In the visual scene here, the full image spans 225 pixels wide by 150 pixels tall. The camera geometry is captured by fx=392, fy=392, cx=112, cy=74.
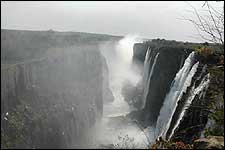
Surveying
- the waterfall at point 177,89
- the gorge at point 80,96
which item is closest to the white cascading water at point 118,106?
the gorge at point 80,96

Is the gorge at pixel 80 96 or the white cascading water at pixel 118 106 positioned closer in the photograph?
the gorge at pixel 80 96

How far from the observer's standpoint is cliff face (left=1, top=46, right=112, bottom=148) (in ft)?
85.1

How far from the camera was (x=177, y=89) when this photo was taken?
21.6m

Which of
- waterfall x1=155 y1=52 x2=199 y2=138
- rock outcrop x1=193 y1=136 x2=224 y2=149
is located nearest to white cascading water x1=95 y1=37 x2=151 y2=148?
waterfall x1=155 y1=52 x2=199 y2=138

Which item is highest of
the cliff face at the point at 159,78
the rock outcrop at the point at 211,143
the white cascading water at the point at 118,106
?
the rock outcrop at the point at 211,143

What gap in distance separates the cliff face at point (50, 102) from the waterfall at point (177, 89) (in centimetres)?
Answer: 889

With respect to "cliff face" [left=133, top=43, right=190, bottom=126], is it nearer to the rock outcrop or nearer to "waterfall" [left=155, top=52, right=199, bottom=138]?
"waterfall" [left=155, top=52, right=199, bottom=138]

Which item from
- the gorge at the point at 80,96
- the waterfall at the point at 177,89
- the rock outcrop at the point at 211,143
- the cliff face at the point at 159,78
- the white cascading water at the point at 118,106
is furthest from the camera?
the cliff face at the point at 159,78

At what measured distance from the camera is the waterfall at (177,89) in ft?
60.6

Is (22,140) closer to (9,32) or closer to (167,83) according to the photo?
(167,83)

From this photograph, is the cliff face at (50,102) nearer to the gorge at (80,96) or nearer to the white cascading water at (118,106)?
the gorge at (80,96)

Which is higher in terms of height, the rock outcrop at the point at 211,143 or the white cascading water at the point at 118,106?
the rock outcrop at the point at 211,143

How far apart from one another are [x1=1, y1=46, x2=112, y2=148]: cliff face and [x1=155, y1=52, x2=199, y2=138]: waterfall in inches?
350

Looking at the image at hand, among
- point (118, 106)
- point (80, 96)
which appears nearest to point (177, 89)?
point (80, 96)
